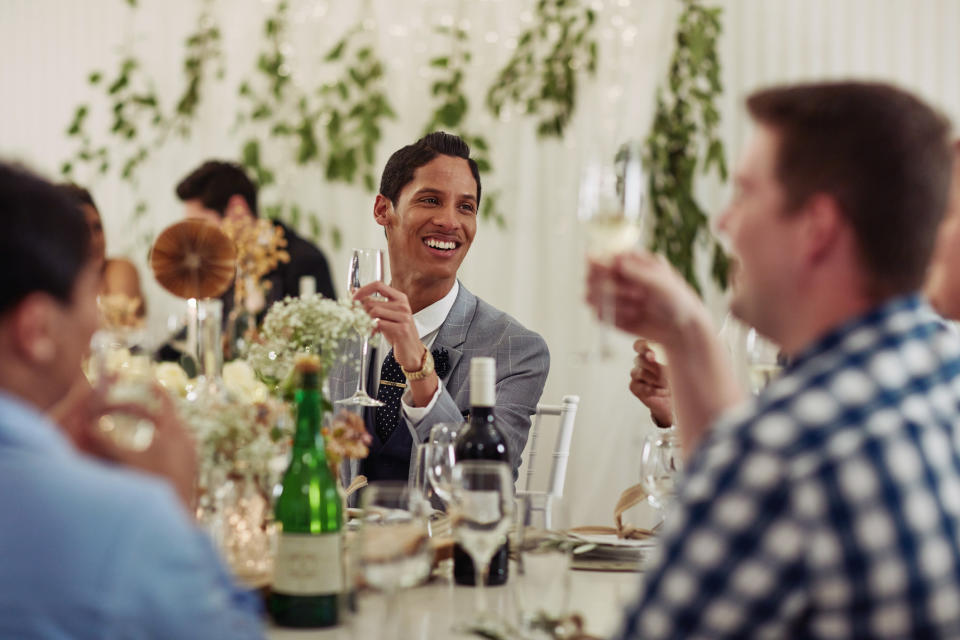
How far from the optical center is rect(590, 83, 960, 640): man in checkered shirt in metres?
0.88

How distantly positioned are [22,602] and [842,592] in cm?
70

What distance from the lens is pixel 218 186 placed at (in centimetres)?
417

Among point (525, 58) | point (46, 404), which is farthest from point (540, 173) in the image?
point (46, 404)

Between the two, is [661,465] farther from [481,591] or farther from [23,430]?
[23,430]


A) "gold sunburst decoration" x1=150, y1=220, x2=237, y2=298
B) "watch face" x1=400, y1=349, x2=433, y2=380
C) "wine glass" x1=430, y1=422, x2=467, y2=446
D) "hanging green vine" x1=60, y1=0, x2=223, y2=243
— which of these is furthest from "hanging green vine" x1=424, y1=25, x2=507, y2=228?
"wine glass" x1=430, y1=422, x2=467, y2=446

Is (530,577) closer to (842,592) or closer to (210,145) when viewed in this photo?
(842,592)

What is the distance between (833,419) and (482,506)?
60 cm

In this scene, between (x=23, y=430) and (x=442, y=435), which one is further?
(x=442, y=435)

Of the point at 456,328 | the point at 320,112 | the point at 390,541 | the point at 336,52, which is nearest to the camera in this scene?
the point at 390,541

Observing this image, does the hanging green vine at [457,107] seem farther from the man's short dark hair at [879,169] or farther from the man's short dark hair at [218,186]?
the man's short dark hair at [879,169]

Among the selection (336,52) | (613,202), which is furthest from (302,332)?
(336,52)

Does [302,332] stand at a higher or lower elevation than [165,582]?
higher

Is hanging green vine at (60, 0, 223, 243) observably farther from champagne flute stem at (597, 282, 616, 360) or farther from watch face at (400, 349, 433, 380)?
champagne flute stem at (597, 282, 616, 360)

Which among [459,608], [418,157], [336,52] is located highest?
[336,52]
